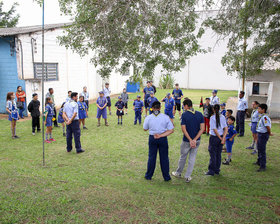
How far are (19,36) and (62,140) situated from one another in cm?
739

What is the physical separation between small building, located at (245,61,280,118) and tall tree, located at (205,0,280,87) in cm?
534

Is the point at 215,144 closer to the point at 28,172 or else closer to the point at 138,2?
the point at 138,2

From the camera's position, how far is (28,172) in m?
6.26

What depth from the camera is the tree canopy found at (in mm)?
7184

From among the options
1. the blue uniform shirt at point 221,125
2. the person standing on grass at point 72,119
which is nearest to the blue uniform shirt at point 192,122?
the blue uniform shirt at point 221,125

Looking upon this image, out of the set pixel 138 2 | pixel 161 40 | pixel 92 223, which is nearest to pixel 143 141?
pixel 161 40

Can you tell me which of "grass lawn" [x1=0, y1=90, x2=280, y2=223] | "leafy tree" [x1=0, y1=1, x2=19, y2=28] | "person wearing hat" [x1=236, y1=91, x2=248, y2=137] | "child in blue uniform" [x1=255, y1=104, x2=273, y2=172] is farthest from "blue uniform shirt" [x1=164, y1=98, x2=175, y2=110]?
"leafy tree" [x1=0, y1=1, x2=19, y2=28]

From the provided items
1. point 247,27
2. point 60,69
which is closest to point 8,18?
point 60,69

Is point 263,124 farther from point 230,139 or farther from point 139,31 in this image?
point 139,31

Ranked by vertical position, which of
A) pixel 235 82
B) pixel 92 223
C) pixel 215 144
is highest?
pixel 235 82

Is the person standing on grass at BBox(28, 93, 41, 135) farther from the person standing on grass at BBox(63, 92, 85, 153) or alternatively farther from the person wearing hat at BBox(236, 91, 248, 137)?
the person wearing hat at BBox(236, 91, 248, 137)

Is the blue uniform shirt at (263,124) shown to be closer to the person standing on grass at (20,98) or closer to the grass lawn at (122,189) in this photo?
the grass lawn at (122,189)

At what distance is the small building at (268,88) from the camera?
46.2ft

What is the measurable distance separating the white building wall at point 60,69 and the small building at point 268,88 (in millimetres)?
11533
